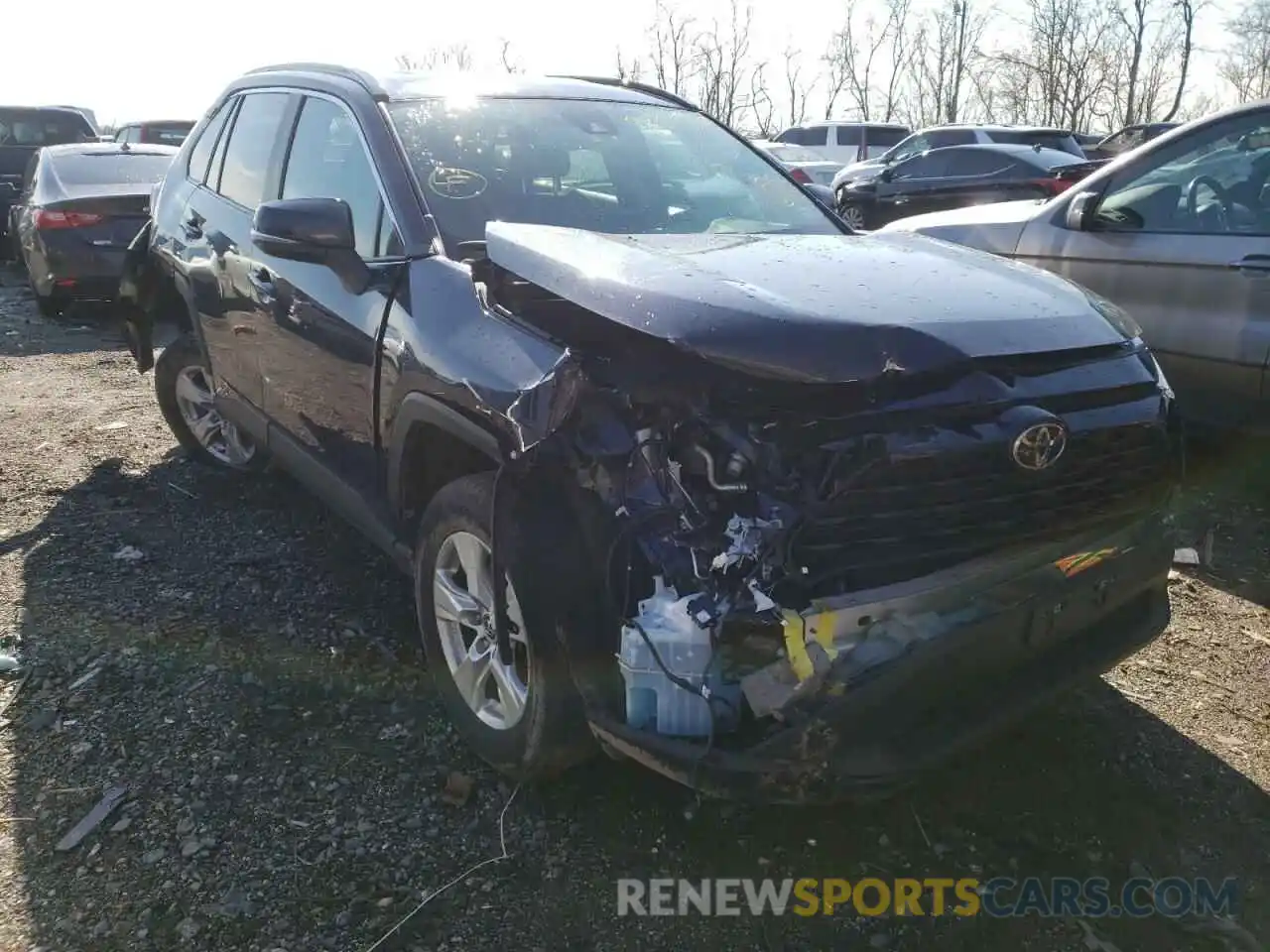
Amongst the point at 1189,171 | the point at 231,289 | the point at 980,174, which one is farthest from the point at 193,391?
the point at 980,174

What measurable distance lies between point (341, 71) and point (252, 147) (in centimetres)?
77

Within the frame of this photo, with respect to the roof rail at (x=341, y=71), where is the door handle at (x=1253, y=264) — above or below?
below

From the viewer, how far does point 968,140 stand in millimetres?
17203

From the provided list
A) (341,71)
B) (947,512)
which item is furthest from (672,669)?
(341,71)

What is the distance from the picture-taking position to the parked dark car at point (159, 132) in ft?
51.0

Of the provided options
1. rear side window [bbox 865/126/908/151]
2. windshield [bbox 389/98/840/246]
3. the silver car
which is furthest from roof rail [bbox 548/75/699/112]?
rear side window [bbox 865/126/908/151]

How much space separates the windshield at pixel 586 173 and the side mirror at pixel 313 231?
275 mm

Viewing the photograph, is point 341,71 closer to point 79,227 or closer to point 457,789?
point 457,789

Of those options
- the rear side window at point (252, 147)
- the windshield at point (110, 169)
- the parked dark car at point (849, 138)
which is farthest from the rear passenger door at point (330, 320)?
the parked dark car at point (849, 138)

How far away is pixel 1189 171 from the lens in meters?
4.79

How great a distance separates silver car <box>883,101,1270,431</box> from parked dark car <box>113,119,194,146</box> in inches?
553

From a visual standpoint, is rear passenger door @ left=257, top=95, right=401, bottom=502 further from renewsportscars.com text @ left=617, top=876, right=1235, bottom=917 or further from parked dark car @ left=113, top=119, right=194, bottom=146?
parked dark car @ left=113, top=119, right=194, bottom=146

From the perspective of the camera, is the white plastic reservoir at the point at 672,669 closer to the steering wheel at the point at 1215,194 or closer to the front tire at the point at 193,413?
the front tire at the point at 193,413

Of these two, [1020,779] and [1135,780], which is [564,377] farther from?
[1135,780]
